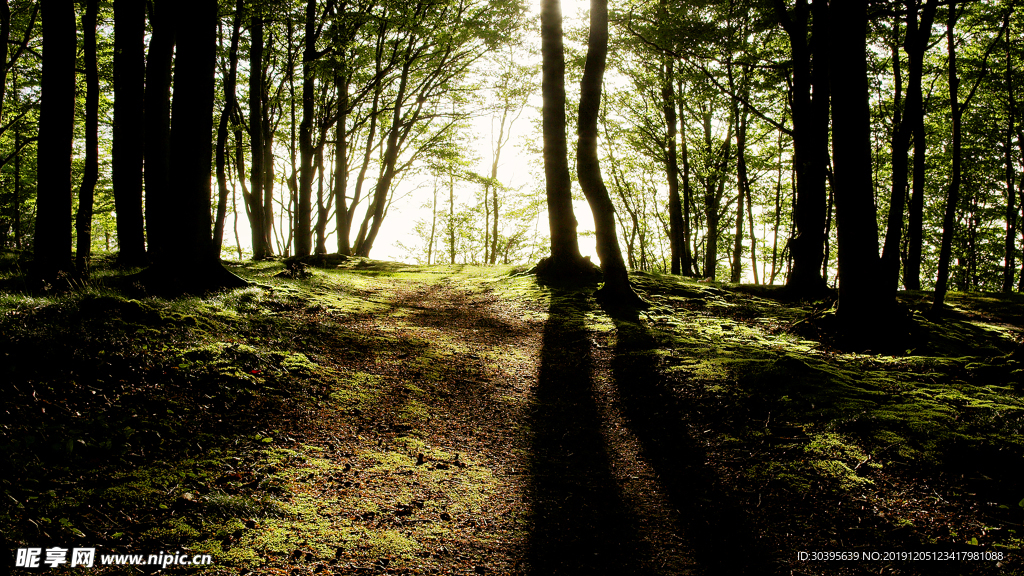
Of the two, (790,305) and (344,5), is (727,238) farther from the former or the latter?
(344,5)

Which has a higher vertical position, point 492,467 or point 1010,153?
point 1010,153

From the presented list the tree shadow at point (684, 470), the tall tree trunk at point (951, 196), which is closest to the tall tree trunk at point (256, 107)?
the tree shadow at point (684, 470)

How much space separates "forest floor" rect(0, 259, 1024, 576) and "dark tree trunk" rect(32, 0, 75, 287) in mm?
583

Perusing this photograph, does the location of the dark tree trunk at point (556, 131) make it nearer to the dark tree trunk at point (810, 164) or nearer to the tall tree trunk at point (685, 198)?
the dark tree trunk at point (810, 164)

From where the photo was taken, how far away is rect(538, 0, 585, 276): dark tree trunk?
1095cm

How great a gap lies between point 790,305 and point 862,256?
3126mm

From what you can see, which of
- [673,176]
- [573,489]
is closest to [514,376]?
[573,489]

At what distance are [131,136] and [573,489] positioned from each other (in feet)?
34.3

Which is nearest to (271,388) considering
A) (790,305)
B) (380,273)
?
(790,305)

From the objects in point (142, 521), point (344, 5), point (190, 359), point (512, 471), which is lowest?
point (512, 471)

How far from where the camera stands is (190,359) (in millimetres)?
4758

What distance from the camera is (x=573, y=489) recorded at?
152 inches

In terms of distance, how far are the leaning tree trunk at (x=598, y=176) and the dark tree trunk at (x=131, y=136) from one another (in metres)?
8.56

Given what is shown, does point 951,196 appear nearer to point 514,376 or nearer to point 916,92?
point 916,92
